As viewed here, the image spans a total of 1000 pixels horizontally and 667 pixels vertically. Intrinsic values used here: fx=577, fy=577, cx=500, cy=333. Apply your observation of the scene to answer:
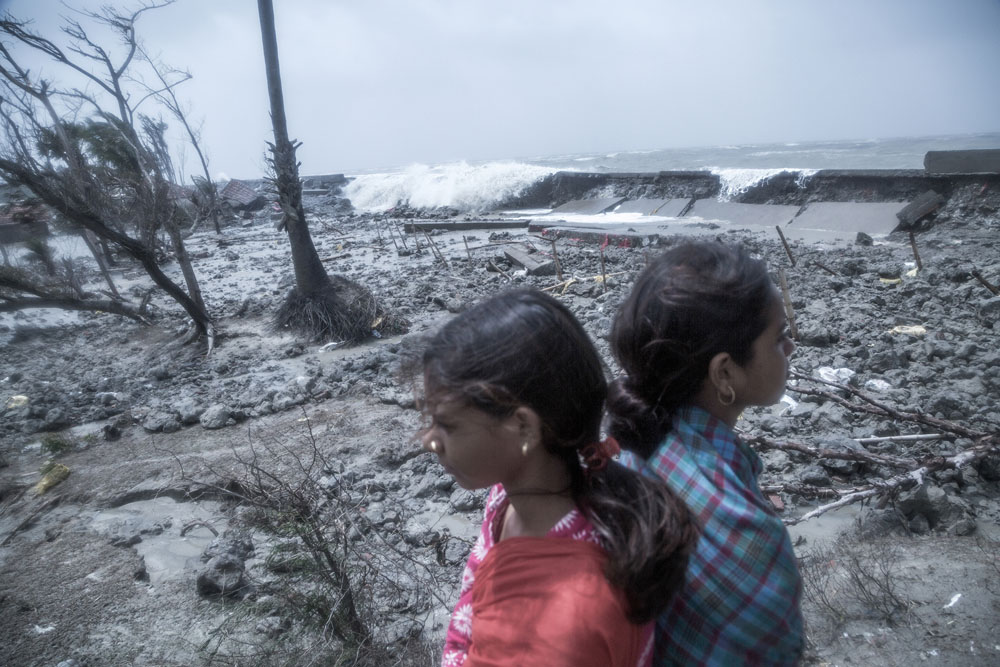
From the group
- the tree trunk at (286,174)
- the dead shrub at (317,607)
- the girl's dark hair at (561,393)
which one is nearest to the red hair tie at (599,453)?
the girl's dark hair at (561,393)

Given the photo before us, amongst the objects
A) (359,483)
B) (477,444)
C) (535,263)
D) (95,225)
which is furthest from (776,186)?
(477,444)

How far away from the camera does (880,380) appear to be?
4582 millimetres

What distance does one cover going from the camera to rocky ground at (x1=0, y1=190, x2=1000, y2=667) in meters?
2.33

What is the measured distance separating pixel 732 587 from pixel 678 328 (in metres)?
0.48

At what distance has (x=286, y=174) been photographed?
27.5ft

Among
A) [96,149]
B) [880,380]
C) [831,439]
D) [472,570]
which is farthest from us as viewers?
[96,149]

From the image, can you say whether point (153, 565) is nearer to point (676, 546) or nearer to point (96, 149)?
point (676, 546)

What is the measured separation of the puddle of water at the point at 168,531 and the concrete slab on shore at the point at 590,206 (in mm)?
14648

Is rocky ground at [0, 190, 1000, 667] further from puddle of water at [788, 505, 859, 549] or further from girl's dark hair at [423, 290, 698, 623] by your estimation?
girl's dark hair at [423, 290, 698, 623]

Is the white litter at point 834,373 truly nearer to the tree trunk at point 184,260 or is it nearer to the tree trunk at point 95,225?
the tree trunk at point 95,225

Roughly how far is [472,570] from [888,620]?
1.89m

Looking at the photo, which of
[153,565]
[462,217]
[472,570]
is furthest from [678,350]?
[462,217]

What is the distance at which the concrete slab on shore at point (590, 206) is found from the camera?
17.0m

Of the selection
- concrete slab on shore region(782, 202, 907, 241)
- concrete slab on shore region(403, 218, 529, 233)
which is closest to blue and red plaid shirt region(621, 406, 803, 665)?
concrete slab on shore region(782, 202, 907, 241)
